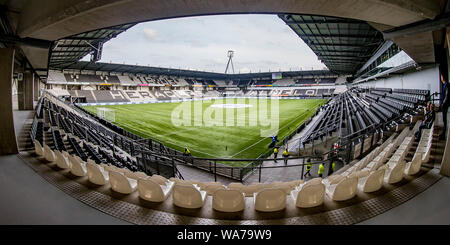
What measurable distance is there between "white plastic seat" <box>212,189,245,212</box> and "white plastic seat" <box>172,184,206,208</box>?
0.27m

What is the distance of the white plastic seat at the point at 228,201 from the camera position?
126 inches

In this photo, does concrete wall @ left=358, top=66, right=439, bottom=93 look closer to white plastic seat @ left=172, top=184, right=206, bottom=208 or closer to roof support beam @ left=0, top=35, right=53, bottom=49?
white plastic seat @ left=172, top=184, right=206, bottom=208

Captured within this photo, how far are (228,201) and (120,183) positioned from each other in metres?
2.16

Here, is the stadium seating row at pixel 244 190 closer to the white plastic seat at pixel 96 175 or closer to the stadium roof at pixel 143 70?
the white plastic seat at pixel 96 175

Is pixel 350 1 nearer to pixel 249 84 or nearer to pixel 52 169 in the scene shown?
pixel 52 169

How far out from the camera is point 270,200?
128 inches

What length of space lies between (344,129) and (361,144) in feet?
13.5

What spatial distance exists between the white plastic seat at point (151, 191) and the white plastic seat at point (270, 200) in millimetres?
1673

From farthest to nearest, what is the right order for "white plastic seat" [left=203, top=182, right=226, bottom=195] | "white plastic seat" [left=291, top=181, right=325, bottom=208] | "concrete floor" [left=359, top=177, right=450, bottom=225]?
"white plastic seat" [left=203, top=182, right=226, bottom=195]
"white plastic seat" [left=291, top=181, right=325, bottom=208]
"concrete floor" [left=359, top=177, right=450, bottom=225]

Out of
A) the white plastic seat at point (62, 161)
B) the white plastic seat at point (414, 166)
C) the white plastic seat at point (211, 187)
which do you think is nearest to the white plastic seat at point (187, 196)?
the white plastic seat at point (211, 187)

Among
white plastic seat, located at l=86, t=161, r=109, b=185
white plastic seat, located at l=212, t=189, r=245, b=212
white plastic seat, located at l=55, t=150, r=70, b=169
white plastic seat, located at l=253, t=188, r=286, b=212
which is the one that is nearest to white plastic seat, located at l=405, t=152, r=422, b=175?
white plastic seat, located at l=253, t=188, r=286, b=212

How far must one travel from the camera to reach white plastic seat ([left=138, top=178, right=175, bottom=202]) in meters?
3.51

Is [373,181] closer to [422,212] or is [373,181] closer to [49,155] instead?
[422,212]
